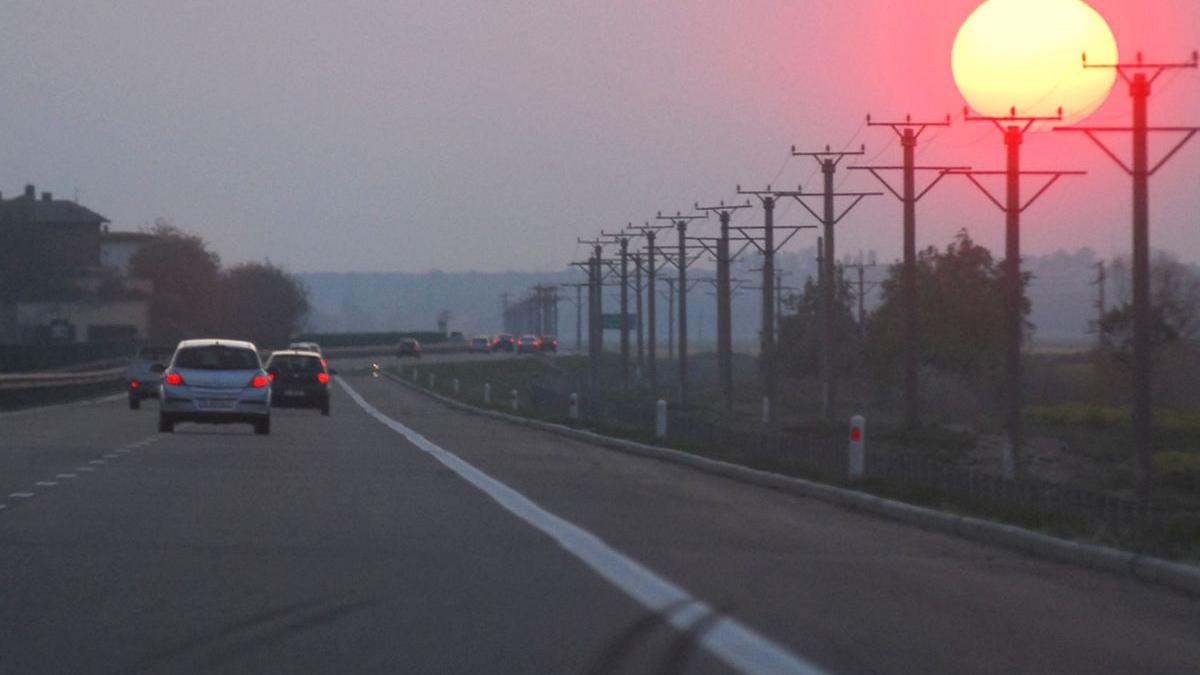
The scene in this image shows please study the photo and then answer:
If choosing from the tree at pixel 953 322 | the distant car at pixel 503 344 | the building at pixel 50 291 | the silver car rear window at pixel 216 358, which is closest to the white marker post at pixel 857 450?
the silver car rear window at pixel 216 358

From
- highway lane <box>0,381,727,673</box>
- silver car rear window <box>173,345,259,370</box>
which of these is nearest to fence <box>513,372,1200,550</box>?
highway lane <box>0,381,727,673</box>

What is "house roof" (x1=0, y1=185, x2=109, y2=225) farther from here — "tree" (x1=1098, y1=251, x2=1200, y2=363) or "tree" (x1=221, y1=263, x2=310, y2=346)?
"tree" (x1=1098, y1=251, x2=1200, y2=363)

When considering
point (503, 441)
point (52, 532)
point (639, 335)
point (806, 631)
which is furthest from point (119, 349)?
point (806, 631)

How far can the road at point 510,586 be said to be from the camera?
931 cm

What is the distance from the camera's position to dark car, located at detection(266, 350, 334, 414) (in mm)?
45688

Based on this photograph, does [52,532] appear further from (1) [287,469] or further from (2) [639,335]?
(2) [639,335]

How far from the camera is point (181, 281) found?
5517 inches

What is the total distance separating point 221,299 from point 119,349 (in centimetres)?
5948

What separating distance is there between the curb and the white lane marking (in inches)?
142

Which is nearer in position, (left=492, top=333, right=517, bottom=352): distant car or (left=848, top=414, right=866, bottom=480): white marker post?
(left=848, top=414, right=866, bottom=480): white marker post

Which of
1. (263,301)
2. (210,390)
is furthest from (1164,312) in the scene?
(263,301)

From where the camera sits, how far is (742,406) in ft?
262

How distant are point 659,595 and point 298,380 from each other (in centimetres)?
3515

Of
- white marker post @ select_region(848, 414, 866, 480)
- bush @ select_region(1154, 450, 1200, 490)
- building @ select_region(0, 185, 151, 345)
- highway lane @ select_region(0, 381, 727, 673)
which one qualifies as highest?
building @ select_region(0, 185, 151, 345)
